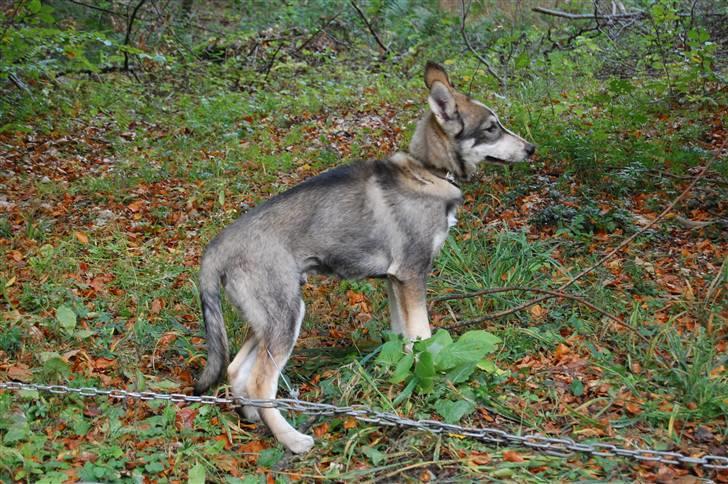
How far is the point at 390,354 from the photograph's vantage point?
4.62 meters

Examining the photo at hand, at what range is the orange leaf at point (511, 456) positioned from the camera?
384cm

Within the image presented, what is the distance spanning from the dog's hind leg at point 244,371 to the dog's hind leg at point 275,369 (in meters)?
0.18

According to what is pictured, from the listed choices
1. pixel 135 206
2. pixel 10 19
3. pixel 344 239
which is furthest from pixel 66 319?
pixel 10 19

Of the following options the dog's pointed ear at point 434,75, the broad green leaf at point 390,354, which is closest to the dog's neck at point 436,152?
the dog's pointed ear at point 434,75

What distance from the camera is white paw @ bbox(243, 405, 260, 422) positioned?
457 centimetres

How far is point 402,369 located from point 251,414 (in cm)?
104

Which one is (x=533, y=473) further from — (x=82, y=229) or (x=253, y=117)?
(x=253, y=117)

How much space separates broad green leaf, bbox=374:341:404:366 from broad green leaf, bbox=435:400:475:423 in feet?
1.40

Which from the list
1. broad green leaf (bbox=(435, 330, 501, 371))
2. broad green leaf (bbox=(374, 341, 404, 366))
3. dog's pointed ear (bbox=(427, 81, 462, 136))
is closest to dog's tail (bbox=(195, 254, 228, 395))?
broad green leaf (bbox=(374, 341, 404, 366))

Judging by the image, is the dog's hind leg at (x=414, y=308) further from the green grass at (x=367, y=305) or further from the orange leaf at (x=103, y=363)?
the orange leaf at (x=103, y=363)

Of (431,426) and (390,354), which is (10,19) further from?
(431,426)

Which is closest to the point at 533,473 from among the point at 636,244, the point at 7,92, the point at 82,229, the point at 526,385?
the point at 526,385

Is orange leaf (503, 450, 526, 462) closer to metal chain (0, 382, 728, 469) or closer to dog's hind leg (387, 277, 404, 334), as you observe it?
metal chain (0, 382, 728, 469)

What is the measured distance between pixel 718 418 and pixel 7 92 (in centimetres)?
1097
